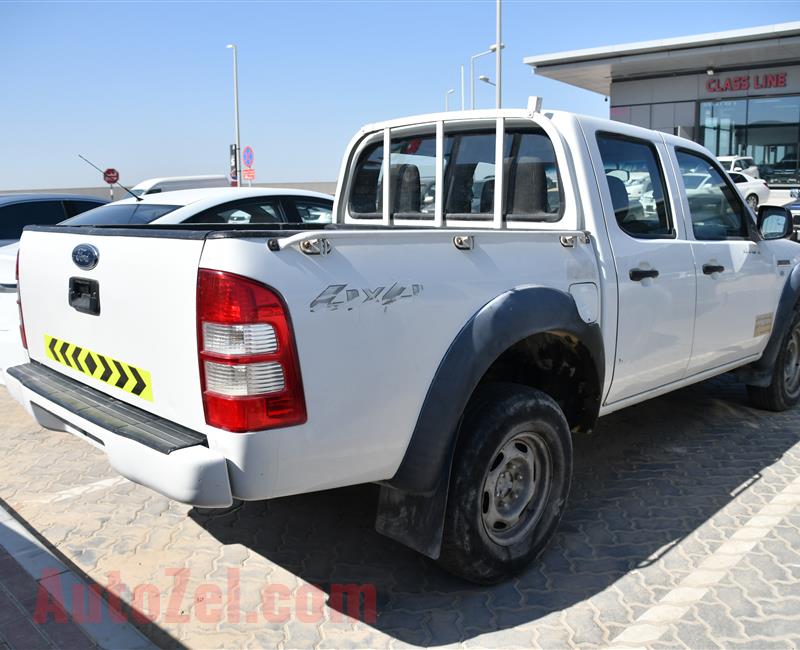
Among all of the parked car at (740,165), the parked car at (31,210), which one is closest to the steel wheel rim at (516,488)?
the parked car at (31,210)

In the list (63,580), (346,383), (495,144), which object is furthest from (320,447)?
(495,144)

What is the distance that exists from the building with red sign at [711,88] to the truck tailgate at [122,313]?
85.7 ft

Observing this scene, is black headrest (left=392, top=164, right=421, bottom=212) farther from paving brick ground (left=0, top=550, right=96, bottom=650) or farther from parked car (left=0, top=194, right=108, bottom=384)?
parked car (left=0, top=194, right=108, bottom=384)

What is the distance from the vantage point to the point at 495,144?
386 cm

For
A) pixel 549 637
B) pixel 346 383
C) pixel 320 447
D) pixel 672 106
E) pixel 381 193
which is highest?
pixel 672 106

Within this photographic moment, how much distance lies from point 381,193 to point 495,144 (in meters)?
0.93

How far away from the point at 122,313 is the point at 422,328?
3.58 feet

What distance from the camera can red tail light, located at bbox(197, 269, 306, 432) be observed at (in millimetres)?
2266

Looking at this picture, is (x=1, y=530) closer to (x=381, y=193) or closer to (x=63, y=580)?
(x=63, y=580)

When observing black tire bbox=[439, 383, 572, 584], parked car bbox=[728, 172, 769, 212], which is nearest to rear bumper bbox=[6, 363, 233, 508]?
black tire bbox=[439, 383, 572, 584]

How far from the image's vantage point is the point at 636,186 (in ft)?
12.8

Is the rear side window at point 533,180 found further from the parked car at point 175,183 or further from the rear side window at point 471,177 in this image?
the parked car at point 175,183

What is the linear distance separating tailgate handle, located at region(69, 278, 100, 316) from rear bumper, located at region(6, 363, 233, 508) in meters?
0.35

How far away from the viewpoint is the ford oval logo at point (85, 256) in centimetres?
280
